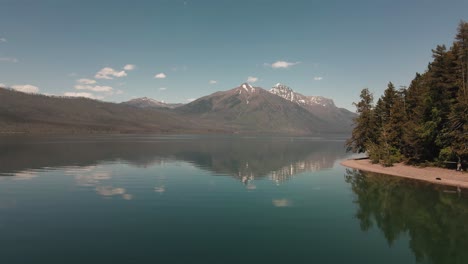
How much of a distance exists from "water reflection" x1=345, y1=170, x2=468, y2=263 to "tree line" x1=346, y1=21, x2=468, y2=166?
13.2 metres

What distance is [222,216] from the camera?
3638 centimetres

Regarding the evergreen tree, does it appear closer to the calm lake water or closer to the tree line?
the tree line

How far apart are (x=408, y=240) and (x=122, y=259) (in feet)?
83.2

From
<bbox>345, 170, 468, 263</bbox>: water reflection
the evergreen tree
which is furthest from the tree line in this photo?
<bbox>345, 170, 468, 263</bbox>: water reflection

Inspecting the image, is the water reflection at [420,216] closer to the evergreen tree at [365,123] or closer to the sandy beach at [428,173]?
the sandy beach at [428,173]

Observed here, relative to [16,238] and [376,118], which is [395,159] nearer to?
[376,118]

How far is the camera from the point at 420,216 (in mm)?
37781

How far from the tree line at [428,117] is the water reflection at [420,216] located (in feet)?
43.3

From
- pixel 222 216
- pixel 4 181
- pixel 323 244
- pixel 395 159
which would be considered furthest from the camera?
pixel 395 159

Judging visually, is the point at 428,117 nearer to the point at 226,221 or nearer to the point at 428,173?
Answer: the point at 428,173

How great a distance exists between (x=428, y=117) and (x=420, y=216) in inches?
1673

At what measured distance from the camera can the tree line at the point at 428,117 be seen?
6106cm

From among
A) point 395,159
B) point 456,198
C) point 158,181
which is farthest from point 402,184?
point 158,181

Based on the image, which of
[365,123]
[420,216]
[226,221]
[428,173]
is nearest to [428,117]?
[428,173]
